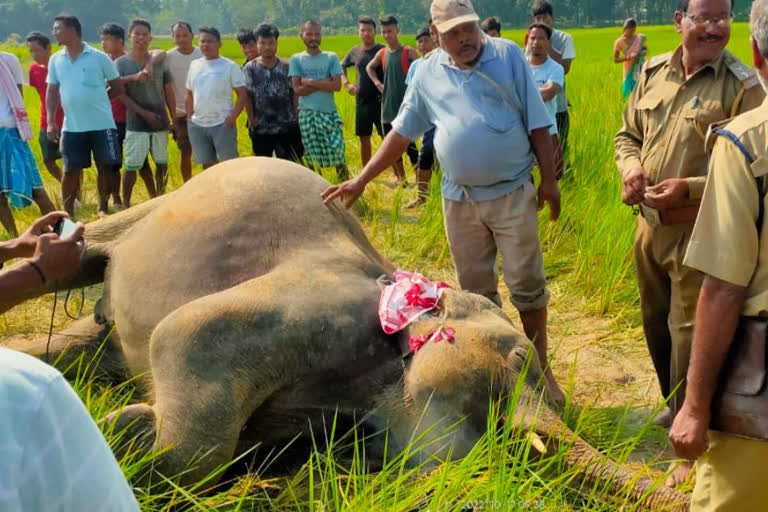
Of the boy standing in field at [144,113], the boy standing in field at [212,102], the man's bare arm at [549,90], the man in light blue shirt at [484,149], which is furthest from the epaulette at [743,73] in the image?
the boy standing in field at [144,113]

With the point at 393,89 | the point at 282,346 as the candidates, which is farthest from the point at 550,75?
the point at 282,346

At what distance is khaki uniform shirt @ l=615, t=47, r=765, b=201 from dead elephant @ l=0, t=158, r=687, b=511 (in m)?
0.82

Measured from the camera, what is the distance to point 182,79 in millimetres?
8359

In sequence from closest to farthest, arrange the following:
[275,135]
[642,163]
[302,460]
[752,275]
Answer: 1. [752,275]
2. [302,460]
3. [642,163]
4. [275,135]

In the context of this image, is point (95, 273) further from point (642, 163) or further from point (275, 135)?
point (275, 135)

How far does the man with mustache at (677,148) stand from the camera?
9.75 feet

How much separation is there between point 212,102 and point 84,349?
3993 millimetres

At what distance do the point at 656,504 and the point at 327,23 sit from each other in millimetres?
91350

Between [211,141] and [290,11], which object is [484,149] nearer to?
[211,141]

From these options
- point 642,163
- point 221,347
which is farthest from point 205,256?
point 642,163

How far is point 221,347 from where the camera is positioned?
2.85 metres

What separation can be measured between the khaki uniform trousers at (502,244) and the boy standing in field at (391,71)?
4.03 metres

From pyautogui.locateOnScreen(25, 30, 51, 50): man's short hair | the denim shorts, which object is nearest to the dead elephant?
the denim shorts

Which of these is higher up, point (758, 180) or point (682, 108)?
point (758, 180)
